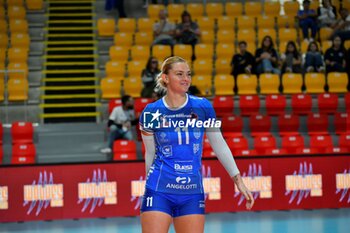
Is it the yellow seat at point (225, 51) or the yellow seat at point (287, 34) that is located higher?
the yellow seat at point (287, 34)

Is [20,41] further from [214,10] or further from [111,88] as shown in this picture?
[214,10]

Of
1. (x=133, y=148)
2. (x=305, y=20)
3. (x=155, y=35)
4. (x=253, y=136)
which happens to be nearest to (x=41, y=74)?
(x=155, y=35)

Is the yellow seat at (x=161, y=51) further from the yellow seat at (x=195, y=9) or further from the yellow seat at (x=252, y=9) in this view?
the yellow seat at (x=252, y=9)

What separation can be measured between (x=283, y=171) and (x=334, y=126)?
3.55 metres

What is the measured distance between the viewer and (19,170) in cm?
1248

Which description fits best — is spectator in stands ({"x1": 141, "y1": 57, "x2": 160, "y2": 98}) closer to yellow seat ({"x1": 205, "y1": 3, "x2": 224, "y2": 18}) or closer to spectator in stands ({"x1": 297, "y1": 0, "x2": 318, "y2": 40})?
yellow seat ({"x1": 205, "y1": 3, "x2": 224, "y2": 18})

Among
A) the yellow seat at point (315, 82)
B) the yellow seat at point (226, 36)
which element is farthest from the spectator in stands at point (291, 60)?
the yellow seat at point (226, 36)

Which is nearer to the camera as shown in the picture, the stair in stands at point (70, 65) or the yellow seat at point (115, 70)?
the stair in stands at point (70, 65)

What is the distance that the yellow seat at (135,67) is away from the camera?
17.4 m

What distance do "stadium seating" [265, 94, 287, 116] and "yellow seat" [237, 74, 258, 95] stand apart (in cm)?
65

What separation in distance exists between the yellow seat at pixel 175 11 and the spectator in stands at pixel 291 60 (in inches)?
154

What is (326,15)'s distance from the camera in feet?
64.6

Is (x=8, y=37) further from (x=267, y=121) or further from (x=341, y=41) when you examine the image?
(x=341, y=41)

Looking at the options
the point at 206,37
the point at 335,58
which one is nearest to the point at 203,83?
the point at 206,37
